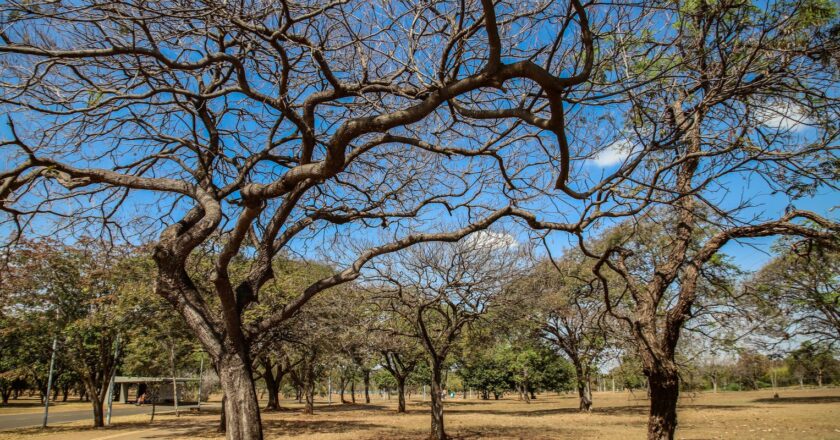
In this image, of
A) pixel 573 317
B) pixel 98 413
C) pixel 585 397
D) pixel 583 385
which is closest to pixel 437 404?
pixel 573 317

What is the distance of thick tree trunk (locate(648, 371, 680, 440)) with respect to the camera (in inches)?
264

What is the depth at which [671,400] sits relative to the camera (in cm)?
670

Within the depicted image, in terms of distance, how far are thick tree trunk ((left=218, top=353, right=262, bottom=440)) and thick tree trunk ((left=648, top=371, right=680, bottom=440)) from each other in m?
5.44

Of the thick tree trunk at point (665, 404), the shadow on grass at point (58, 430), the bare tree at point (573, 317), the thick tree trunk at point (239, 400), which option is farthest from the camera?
the bare tree at point (573, 317)

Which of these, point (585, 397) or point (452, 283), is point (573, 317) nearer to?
point (585, 397)

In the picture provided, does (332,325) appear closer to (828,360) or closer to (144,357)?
(144,357)

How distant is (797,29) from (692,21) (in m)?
0.77

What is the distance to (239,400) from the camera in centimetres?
520

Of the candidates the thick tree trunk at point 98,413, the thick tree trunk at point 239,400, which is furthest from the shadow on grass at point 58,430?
the thick tree trunk at point 239,400

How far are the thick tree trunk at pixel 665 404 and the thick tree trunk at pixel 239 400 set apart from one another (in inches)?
214

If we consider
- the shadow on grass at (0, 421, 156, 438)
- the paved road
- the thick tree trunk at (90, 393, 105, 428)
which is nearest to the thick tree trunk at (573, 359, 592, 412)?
the shadow on grass at (0, 421, 156, 438)

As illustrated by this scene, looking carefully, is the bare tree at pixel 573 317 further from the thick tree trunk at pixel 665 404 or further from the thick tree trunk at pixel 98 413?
the thick tree trunk at pixel 98 413

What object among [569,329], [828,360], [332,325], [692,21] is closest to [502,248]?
[332,325]

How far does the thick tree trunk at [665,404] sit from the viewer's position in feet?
22.0
